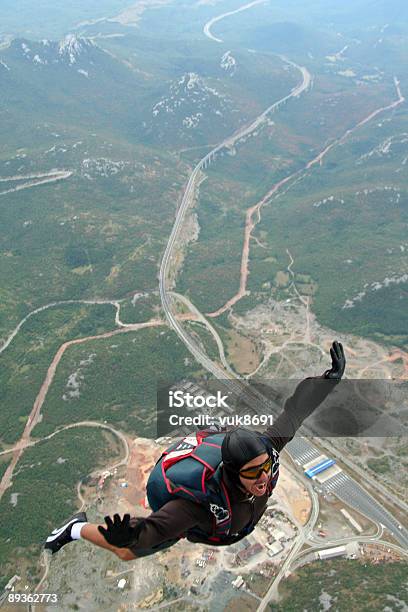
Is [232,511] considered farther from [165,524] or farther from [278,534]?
[278,534]

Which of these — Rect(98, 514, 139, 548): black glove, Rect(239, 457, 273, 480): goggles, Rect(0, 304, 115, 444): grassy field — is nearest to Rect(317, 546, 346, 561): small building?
Rect(0, 304, 115, 444): grassy field

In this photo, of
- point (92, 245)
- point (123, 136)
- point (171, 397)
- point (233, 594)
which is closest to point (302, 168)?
point (123, 136)

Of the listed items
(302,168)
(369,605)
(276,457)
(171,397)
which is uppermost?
(276,457)

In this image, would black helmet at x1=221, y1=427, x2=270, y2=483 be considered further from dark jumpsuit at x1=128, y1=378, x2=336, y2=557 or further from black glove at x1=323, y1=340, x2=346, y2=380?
black glove at x1=323, y1=340, x2=346, y2=380

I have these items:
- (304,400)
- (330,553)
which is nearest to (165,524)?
(304,400)

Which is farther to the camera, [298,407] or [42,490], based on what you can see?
[42,490]

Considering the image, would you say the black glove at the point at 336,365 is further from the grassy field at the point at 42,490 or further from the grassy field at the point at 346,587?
the grassy field at the point at 42,490

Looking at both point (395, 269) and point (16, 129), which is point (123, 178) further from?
point (395, 269)
